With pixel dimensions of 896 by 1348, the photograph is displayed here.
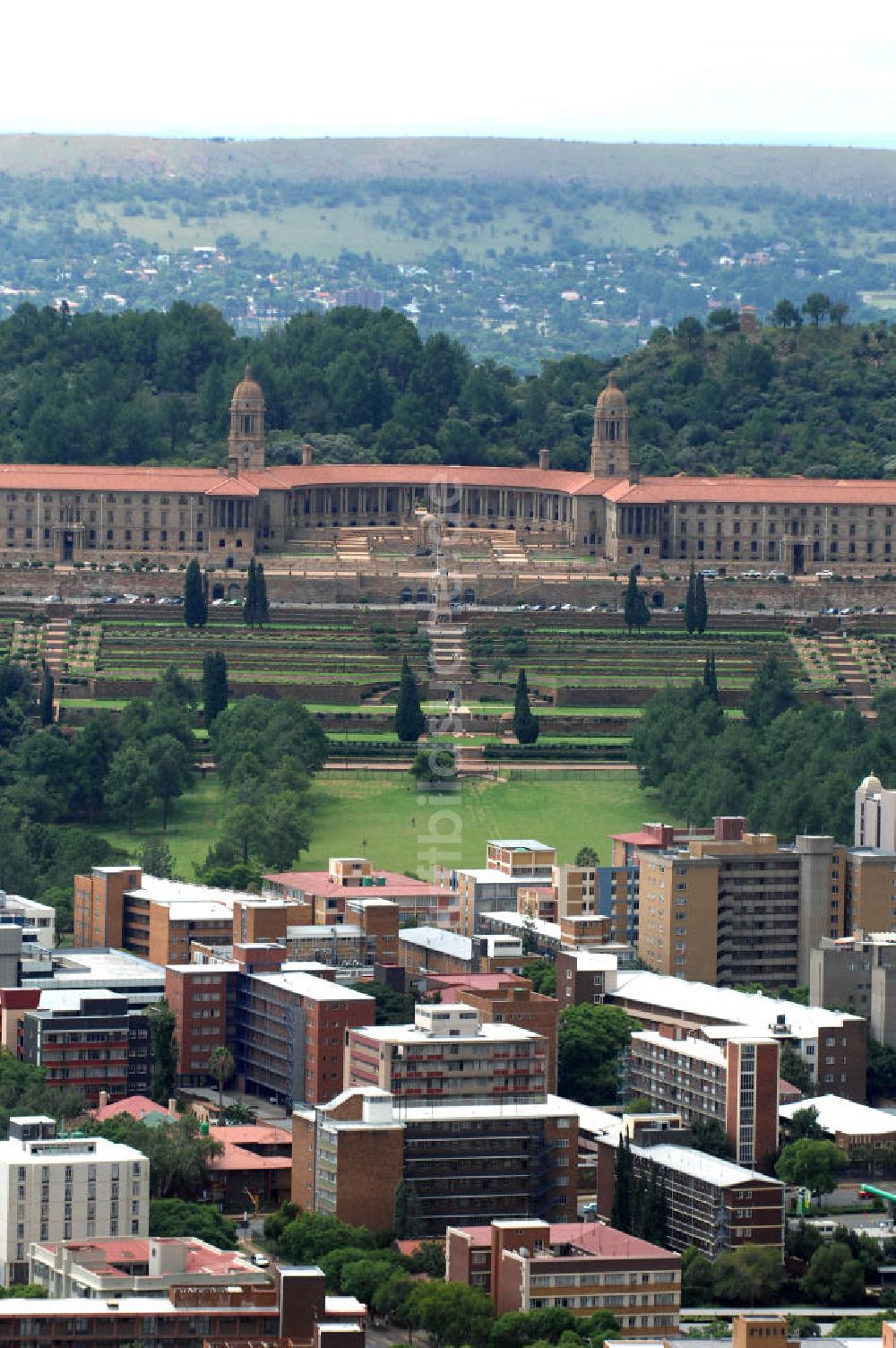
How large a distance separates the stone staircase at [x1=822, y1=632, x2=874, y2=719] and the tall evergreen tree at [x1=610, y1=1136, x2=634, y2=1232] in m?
43.5

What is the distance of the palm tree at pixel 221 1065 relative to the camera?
266 feet

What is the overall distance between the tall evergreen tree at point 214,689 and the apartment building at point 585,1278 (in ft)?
148

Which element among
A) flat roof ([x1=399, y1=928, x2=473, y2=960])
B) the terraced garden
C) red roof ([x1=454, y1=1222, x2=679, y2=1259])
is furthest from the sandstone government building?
red roof ([x1=454, y1=1222, x2=679, y2=1259])

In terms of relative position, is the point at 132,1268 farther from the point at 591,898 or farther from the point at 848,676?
the point at 848,676

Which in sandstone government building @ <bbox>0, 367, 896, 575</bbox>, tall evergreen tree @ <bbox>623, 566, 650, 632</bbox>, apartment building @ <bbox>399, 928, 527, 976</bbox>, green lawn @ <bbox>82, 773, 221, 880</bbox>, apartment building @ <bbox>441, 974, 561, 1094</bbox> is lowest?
green lawn @ <bbox>82, 773, 221, 880</bbox>

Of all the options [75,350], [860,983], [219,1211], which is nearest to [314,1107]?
[219,1211]

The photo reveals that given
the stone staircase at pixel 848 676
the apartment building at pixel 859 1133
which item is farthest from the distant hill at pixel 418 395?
the apartment building at pixel 859 1133

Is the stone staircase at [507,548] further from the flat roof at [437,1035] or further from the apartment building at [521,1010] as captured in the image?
the flat roof at [437,1035]

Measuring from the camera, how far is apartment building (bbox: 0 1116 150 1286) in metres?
67.4

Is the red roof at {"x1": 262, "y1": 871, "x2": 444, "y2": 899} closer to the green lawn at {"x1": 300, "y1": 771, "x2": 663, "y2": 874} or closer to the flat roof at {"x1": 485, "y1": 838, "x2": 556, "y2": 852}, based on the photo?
the flat roof at {"x1": 485, "y1": 838, "x2": 556, "y2": 852}

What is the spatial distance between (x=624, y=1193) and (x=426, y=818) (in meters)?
32.3

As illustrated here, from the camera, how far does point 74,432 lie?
458 feet

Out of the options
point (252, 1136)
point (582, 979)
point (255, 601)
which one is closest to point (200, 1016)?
point (252, 1136)

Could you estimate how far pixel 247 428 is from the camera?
135 m
